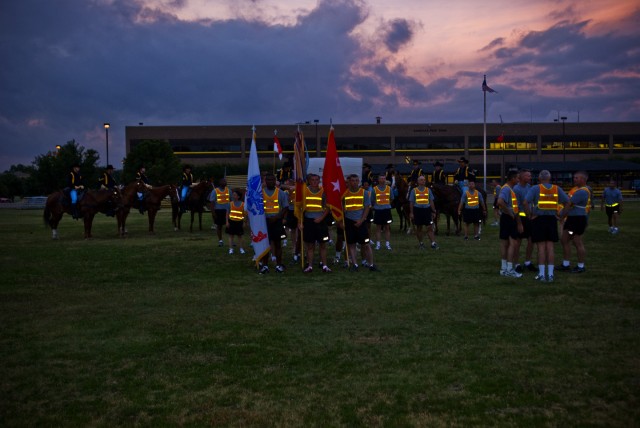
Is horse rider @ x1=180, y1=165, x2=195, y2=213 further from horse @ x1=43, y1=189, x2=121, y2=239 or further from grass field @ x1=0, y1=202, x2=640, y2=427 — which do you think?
grass field @ x1=0, y1=202, x2=640, y2=427

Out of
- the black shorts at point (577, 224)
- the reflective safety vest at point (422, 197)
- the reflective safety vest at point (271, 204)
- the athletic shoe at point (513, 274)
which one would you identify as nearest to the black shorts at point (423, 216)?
the reflective safety vest at point (422, 197)

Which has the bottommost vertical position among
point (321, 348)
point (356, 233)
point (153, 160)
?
point (321, 348)

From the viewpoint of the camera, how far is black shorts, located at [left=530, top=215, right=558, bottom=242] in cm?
1121

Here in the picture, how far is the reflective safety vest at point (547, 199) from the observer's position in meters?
11.3

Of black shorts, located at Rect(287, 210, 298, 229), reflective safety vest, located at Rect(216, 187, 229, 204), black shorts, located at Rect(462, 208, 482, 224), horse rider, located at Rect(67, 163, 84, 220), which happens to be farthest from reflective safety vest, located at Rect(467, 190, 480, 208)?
horse rider, located at Rect(67, 163, 84, 220)

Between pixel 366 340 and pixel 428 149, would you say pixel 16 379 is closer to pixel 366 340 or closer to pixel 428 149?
pixel 366 340

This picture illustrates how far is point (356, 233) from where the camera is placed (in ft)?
42.7

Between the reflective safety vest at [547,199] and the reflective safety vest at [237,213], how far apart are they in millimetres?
8104

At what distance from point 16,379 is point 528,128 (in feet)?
291

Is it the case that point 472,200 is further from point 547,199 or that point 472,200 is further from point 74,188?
point 74,188

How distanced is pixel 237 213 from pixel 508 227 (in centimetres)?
741

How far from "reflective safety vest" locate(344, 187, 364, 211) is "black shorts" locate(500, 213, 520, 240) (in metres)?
3.17

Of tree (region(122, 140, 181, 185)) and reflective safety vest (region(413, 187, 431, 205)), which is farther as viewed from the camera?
tree (region(122, 140, 181, 185))

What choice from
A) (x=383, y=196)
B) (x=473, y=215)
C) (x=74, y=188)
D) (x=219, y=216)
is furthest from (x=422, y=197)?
(x=74, y=188)
